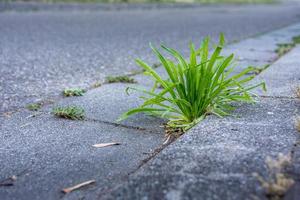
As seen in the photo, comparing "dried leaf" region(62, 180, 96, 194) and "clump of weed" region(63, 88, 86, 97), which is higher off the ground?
"dried leaf" region(62, 180, 96, 194)

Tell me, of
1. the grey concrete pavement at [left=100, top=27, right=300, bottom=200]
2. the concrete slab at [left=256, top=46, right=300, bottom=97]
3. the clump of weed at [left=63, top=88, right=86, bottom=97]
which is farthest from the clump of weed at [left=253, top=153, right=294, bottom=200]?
the clump of weed at [left=63, top=88, right=86, bottom=97]

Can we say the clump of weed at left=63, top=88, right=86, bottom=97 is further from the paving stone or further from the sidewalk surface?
the paving stone

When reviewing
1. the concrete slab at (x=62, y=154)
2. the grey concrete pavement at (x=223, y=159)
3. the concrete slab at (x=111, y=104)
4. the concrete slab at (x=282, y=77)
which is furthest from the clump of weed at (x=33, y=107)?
the concrete slab at (x=282, y=77)

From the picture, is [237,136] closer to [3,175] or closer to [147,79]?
[3,175]

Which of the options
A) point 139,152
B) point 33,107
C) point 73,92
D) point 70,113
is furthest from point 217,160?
point 73,92

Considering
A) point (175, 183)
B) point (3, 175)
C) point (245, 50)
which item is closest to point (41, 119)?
point (3, 175)

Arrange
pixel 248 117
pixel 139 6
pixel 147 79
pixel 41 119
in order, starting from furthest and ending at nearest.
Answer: pixel 139 6
pixel 147 79
pixel 41 119
pixel 248 117

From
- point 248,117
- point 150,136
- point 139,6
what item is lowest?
point 139,6
